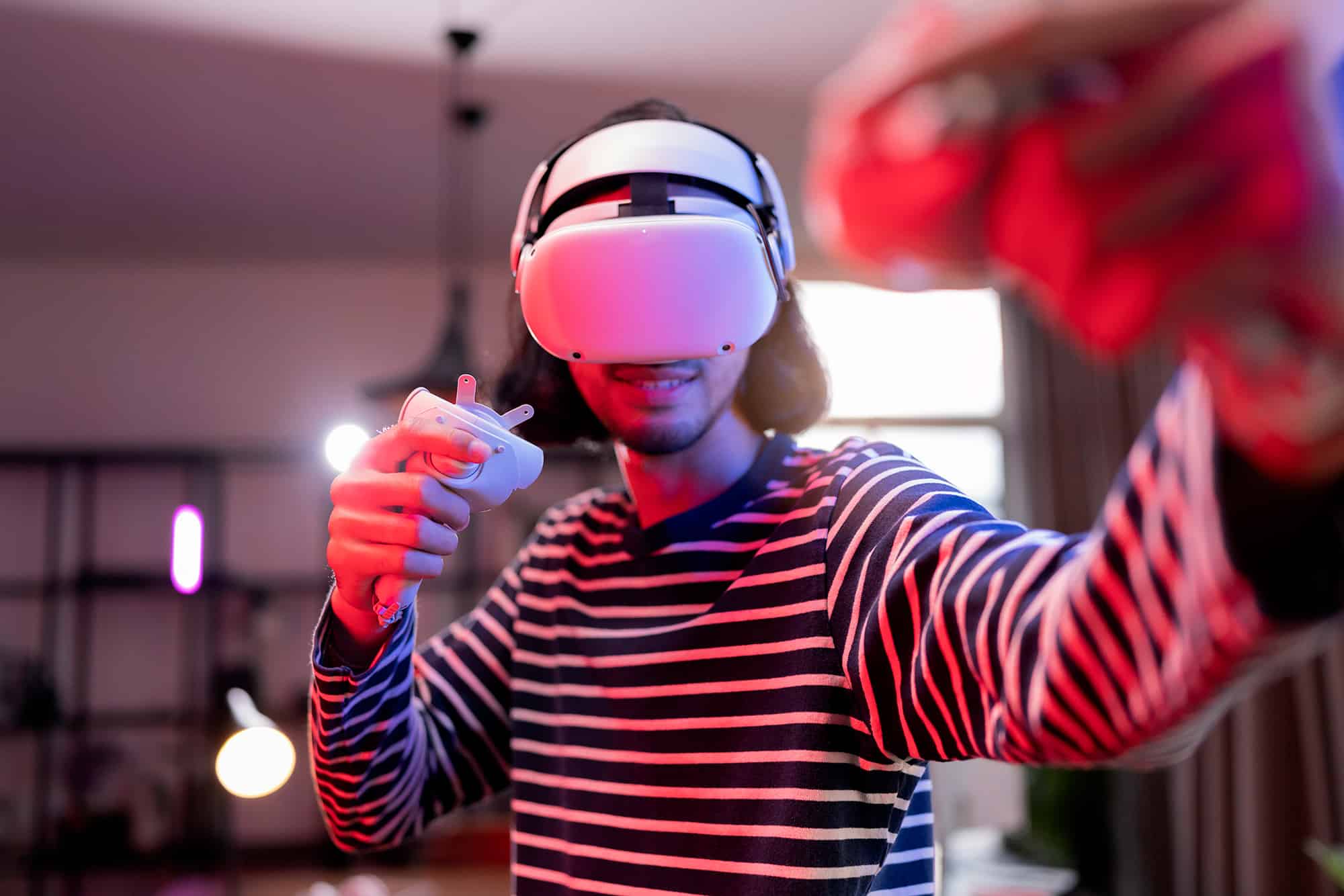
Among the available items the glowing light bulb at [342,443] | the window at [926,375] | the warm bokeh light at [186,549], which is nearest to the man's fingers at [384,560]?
the glowing light bulb at [342,443]

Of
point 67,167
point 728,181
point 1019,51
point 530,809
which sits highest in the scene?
point 67,167

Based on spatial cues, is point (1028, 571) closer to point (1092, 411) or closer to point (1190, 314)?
point (1190, 314)

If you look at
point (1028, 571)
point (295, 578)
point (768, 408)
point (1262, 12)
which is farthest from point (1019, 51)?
point (295, 578)

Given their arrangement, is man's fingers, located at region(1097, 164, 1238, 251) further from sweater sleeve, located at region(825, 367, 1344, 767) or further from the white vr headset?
the white vr headset

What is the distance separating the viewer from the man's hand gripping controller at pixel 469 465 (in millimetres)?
748

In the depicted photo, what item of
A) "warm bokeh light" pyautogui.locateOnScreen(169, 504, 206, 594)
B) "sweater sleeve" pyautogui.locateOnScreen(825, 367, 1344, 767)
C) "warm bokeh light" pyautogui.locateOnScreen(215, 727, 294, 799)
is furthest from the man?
"warm bokeh light" pyautogui.locateOnScreen(169, 504, 206, 594)

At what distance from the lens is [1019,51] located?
31cm

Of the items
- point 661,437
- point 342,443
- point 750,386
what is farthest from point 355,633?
point 342,443

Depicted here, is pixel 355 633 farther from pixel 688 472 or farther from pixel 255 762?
pixel 255 762

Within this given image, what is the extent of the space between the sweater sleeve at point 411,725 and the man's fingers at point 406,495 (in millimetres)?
156

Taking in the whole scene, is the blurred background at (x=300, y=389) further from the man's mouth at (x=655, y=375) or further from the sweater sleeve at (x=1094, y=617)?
the sweater sleeve at (x=1094, y=617)

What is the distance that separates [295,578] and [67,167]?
2079 mm

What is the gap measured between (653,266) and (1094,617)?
42 cm

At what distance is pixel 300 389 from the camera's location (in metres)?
4.97
